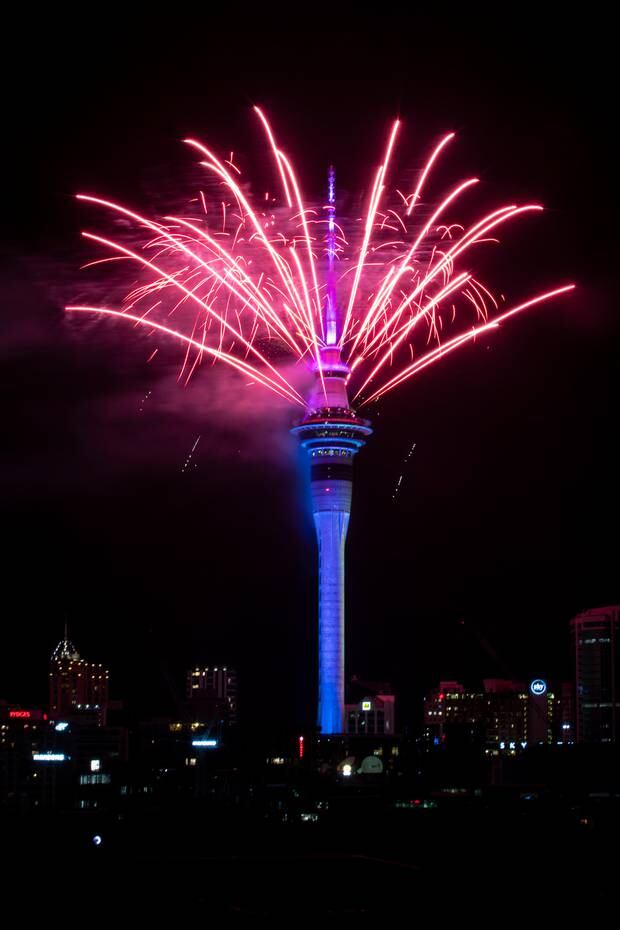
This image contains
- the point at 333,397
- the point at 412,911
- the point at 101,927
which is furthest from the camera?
the point at 333,397

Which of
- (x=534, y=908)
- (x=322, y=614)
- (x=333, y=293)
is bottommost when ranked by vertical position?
(x=534, y=908)

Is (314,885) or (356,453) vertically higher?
(356,453)

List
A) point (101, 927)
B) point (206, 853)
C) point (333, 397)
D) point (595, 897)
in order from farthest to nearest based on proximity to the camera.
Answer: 1. point (333, 397)
2. point (206, 853)
3. point (595, 897)
4. point (101, 927)

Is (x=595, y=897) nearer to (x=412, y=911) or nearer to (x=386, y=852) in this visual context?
(x=412, y=911)

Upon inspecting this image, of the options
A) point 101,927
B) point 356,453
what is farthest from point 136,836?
point 101,927
